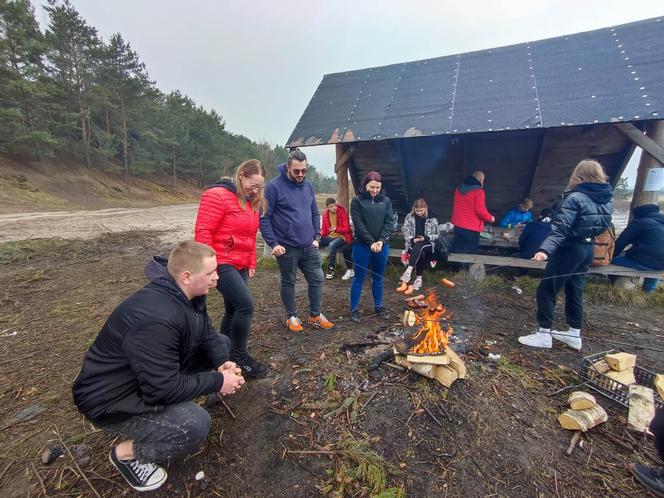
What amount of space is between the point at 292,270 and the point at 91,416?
2.31m

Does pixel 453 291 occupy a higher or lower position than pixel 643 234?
lower

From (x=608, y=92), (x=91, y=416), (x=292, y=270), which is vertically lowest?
(x=91, y=416)

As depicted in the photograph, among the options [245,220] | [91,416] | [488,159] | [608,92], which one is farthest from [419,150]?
[91,416]

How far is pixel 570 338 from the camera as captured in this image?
374 cm

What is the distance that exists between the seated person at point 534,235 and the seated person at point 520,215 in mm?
1179

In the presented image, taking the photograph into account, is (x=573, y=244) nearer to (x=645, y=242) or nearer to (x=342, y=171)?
(x=645, y=242)

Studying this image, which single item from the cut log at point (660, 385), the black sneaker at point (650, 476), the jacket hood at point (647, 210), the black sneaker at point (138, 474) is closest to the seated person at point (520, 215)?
the jacket hood at point (647, 210)

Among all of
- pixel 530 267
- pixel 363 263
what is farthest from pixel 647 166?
pixel 363 263

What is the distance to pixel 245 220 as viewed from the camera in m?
3.02

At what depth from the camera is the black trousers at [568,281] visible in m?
3.47

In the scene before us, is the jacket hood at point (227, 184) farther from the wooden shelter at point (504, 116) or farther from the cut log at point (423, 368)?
the wooden shelter at point (504, 116)

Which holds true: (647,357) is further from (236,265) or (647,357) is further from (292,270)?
(236,265)

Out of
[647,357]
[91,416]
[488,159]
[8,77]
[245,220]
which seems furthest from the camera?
[8,77]

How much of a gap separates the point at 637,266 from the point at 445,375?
189 inches
